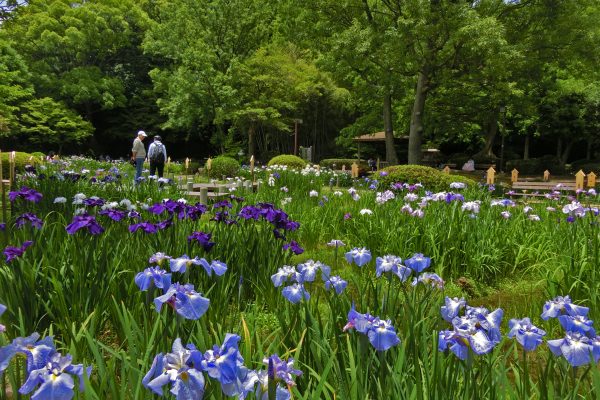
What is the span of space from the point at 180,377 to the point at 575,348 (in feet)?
3.25

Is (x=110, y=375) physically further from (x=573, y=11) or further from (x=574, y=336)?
(x=573, y=11)

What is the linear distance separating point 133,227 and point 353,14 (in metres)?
16.8

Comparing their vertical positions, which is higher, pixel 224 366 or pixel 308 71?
pixel 308 71

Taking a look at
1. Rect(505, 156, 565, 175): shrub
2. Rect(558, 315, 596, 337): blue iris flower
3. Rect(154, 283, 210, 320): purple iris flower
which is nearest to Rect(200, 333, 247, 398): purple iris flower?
Rect(154, 283, 210, 320): purple iris flower

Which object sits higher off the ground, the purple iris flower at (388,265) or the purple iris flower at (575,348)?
the purple iris flower at (388,265)

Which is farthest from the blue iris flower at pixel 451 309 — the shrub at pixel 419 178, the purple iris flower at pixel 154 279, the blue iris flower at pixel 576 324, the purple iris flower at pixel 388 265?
the shrub at pixel 419 178

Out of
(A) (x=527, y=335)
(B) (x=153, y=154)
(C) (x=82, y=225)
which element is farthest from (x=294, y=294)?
(B) (x=153, y=154)

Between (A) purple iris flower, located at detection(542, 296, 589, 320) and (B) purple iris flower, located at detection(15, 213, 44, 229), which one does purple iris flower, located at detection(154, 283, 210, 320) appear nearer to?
(A) purple iris flower, located at detection(542, 296, 589, 320)

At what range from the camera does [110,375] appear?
133cm

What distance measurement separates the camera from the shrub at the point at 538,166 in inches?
949

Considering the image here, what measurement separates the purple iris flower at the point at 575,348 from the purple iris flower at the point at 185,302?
932 mm

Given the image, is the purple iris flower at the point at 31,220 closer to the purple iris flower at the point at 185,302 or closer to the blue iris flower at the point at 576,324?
the purple iris flower at the point at 185,302

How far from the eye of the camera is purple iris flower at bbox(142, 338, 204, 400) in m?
0.93

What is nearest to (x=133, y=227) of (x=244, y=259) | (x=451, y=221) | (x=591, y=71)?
(x=244, y=259)
